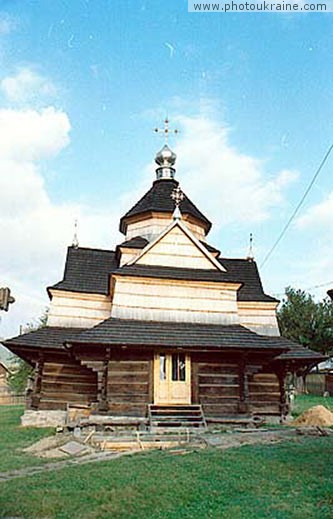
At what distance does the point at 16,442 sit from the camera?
12.6 meters

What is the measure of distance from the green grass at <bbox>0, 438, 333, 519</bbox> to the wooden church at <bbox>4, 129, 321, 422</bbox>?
5.66m

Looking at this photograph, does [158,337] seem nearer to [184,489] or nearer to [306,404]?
[184,489]

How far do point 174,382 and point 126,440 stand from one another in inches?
157

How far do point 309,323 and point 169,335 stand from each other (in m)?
28.3

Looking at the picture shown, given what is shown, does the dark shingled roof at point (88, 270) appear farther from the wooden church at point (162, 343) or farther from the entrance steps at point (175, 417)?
the entrance steps at point (175, 417)

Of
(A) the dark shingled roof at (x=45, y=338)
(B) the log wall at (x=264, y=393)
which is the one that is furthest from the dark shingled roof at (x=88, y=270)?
(B) the log wall at (x=264, y=393)

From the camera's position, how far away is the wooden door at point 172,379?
1510 cm

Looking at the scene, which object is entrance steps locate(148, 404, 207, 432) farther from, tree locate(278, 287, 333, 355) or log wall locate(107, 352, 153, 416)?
tree locate(278, 287, 333, 355)

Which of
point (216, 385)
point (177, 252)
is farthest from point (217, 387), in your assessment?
point (177, 252)

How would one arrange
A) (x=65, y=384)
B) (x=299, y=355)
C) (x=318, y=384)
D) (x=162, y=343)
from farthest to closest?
1. (x=318, y=384)
2. (x=299, y=355)
3. (x=65, y=384)
4. (x=162, y=343)

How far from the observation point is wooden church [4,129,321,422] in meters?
14.9

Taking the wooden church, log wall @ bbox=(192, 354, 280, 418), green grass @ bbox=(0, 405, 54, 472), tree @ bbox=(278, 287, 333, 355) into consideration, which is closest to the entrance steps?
the wooden church

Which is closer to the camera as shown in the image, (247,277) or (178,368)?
(178,368)

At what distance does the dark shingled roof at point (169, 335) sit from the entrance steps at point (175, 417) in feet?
5.82
